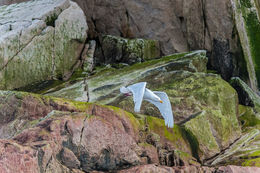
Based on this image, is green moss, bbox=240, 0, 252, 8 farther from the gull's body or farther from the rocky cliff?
the gull's body

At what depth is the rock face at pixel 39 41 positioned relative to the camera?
43.2ft

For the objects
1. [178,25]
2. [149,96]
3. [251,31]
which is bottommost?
[149,96]

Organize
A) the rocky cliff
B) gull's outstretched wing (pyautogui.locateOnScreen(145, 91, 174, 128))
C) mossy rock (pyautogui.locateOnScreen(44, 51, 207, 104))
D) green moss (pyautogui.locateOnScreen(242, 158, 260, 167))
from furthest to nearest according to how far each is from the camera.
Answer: mossy rock (pyautogui.locateOnScreen(44, 51, 207, 104))
green moss (pyautogui.locateOnScreen(242, 158, 260, 167))
gull's outstretched wing (pyautogui.locateOnScreen(145, 91, 174, 128))
the rocky cliff

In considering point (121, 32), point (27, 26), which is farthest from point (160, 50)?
point (27, 26)

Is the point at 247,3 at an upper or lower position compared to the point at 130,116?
upper

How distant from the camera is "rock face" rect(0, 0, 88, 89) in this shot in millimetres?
13161

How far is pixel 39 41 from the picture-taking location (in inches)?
544

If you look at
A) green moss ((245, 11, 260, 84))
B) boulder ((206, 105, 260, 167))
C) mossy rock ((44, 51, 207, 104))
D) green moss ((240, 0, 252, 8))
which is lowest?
boulder ((206, 105, 260, 167))

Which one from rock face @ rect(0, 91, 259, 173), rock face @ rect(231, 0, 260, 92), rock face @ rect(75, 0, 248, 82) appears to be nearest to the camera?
rock face @ rect(0, 91, 259, 173)

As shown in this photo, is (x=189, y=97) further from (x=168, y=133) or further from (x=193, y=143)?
(x=168, y=133)

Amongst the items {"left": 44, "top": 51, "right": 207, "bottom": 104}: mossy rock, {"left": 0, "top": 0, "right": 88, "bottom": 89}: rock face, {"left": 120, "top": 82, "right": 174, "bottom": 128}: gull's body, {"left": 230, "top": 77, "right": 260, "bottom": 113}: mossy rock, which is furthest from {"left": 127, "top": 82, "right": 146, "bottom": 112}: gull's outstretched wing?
{"left": 230, "top": 77, "right": 260, "bottom": 113}: mossy rock

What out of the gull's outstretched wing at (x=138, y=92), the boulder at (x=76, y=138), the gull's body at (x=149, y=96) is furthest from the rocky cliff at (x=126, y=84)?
the gull's outstretched wing at (x=138, y=92)

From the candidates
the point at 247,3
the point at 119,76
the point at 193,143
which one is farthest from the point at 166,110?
the point at 247,3

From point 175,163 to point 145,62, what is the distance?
238 inches
